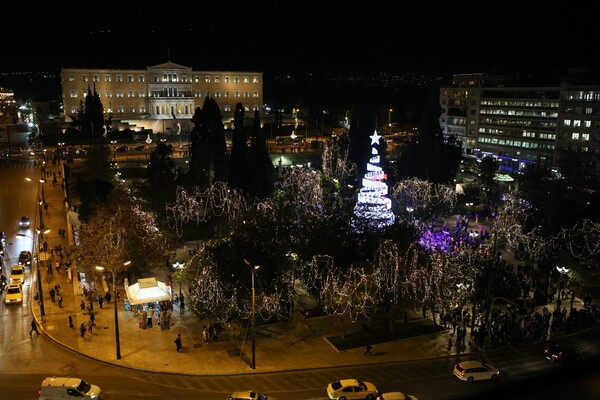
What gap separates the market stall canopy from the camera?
79.7 ft

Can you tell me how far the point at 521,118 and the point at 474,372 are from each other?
2210 inches

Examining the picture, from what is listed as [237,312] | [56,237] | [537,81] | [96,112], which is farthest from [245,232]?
[537,81]

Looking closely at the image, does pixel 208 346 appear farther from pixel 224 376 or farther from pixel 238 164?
pixel 238 164

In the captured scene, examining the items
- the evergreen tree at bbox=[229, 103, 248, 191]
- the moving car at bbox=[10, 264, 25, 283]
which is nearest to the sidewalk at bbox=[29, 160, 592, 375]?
the moving car at bbox=[10, 264, 25, 283]

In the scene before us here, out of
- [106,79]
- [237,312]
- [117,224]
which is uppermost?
[106,79]

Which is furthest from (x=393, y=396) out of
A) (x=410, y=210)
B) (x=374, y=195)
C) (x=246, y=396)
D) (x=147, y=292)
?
(x=410, y=210)

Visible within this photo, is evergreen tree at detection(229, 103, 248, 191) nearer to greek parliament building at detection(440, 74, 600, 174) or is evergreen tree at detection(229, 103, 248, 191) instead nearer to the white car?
the white car

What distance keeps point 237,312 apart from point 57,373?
7.27 m

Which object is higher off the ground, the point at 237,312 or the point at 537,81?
the point at 537,81

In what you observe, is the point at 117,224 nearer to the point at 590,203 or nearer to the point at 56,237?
the point at 56,237

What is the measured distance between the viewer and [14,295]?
27031 millimetres

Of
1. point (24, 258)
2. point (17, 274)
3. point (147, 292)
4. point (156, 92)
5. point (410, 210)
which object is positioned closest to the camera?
point (147, 292)

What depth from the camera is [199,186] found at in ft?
Answer: 151

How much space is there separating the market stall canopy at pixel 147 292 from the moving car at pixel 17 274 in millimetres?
8172
